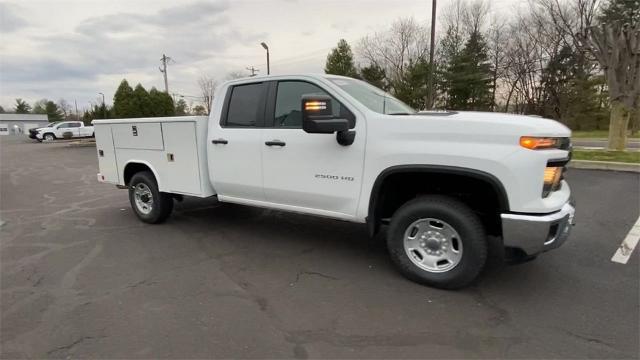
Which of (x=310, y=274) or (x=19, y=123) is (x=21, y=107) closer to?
(x=19, y=123)

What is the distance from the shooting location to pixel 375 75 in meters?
35.7

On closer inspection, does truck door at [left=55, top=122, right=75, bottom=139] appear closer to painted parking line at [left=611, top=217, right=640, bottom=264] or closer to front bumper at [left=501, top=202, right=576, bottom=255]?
front bumper at [left=501, top=202, right=576, bottom=255]

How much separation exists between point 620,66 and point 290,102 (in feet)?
44.2

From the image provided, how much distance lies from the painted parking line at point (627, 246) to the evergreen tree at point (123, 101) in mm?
31181

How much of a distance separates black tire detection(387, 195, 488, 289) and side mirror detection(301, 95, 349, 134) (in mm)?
1021

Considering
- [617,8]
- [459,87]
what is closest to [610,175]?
[459,87]

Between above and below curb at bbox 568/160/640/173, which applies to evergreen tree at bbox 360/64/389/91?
above

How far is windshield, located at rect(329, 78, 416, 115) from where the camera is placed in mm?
3842

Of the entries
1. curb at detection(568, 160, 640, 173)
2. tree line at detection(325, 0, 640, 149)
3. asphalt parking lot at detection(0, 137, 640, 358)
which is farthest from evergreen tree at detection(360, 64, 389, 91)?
asphalt parking lot at detection(0, 137, 640, 358)

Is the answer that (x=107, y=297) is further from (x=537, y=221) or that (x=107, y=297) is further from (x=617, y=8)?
(x=617, y=8)

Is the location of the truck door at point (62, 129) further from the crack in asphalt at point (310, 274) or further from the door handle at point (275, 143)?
the crack in asphalt at point (310, 274)

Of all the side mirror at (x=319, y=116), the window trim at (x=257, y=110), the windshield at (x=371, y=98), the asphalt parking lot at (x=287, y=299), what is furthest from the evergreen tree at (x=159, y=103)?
the side mirror at (x=319, y=116)

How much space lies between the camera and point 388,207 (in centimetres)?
393

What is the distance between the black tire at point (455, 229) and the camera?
3242 mm
